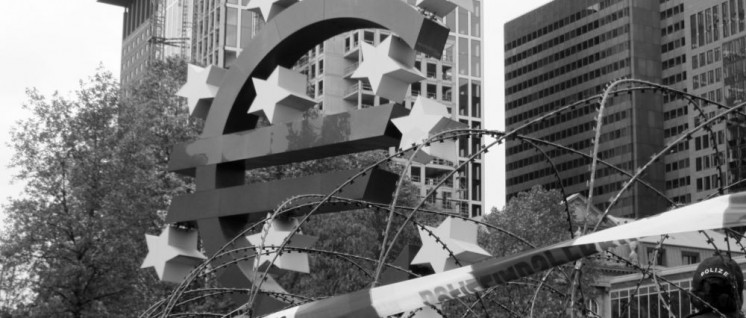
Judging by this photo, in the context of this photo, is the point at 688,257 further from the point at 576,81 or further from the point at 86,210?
the point at 86,210

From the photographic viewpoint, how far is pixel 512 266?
671 cm

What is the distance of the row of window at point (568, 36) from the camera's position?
117 meters

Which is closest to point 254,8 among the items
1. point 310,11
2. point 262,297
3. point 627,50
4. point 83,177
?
point 310,11

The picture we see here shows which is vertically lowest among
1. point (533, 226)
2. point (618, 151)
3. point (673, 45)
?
point (533, 226)

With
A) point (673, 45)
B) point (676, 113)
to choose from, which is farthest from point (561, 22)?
point (676, 113)

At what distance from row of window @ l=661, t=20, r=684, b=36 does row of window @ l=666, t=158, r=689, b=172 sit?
1406 centimetres

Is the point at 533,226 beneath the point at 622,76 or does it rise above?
beneath

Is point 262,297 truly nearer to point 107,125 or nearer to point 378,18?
point 378,18

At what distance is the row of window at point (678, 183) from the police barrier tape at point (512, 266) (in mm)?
106408

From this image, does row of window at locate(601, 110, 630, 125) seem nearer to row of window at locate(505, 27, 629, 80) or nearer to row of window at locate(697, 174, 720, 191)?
row of window at locate(505, 27, 629, 80)

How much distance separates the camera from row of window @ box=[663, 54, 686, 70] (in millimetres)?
116062

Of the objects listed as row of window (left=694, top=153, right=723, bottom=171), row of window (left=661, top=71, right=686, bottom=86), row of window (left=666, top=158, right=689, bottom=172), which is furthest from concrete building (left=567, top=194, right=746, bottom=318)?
row of window (left=661, top=71, right=686, bottom=86)

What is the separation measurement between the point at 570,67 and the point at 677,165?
15052 millimetres

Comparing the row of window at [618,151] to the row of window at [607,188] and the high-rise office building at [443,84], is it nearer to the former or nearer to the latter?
the row of window at [607,188]
